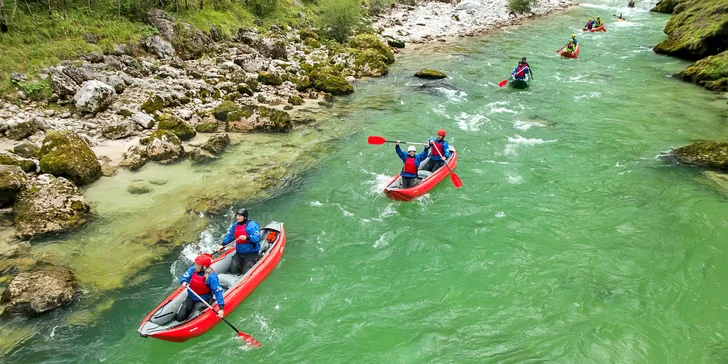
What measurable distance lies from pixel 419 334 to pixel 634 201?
7670 mm

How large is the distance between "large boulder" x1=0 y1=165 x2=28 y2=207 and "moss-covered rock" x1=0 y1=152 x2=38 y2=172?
620mm

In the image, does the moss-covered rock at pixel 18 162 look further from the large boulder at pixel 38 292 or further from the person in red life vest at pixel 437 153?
the person in red life vest at pixel 437 153

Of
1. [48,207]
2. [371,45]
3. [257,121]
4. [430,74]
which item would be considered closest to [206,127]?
[257,121]

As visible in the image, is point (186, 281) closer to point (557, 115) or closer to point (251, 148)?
point (251, 148)

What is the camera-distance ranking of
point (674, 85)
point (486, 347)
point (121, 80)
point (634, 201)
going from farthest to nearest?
point (674, 85)
point (121, 80)
point (634, 201)
point (486, 347)

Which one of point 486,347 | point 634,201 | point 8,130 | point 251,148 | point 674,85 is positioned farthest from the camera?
point 674,85

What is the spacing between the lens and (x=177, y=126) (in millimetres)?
14336

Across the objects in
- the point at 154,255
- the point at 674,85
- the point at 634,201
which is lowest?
the point at 154,255

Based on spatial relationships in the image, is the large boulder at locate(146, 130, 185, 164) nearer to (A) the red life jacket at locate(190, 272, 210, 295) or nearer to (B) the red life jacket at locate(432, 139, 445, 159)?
(A) the red life jacket at locate(190, 272, 210, 295)

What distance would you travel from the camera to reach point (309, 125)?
54.5ft

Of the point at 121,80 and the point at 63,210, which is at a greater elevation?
the point at 121,80

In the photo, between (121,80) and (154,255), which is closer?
(154,255)

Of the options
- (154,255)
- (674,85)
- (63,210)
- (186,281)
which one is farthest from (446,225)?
(674,85)

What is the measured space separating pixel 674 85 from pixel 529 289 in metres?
18.1
